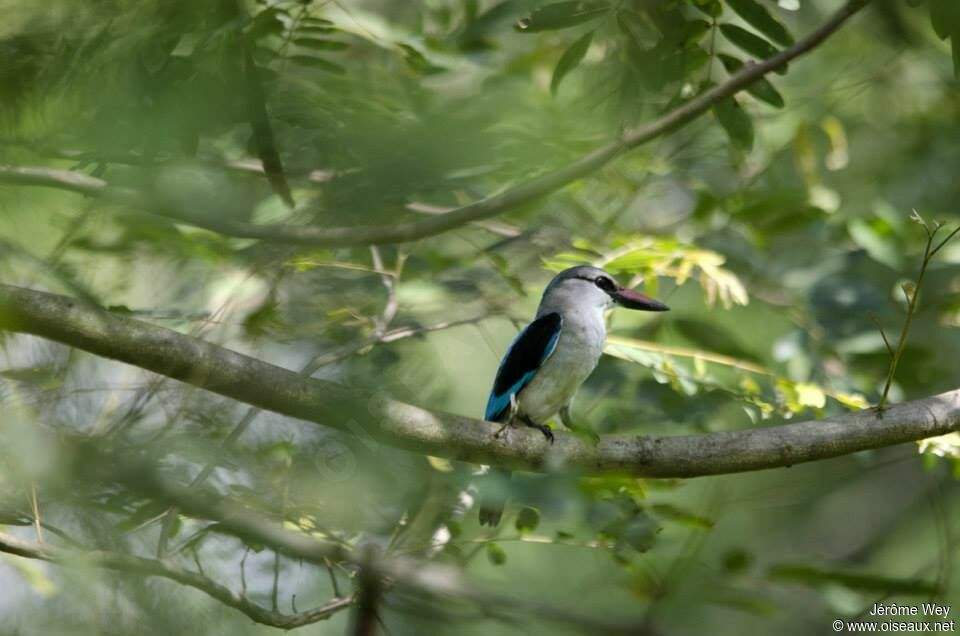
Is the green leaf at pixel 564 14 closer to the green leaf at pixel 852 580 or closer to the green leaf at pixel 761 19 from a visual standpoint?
the green leaf at pixel 761 19

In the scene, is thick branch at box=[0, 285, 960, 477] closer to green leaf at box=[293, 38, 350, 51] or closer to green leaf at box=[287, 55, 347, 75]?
green leaf at box=[287, 55, 347, 75]

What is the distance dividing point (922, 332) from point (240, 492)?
5696mm

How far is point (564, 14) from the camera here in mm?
2863

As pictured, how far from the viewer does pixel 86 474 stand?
1.45m

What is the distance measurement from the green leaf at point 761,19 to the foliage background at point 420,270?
6 centimetres

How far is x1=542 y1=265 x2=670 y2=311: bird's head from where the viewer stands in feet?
13.7

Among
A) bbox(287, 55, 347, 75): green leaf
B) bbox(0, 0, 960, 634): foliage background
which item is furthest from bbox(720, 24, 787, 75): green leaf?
bbox(287, 55, 347, 75): green leaf

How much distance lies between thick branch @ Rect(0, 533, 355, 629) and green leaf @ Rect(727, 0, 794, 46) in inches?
82.2

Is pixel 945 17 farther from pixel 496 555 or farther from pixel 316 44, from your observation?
pixel 496 555

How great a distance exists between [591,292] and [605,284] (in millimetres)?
101

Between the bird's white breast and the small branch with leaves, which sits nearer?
the small branch with leaves

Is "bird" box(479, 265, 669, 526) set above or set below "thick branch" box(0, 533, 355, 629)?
below

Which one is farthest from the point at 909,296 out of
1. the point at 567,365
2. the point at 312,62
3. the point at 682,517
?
the point at 312,62

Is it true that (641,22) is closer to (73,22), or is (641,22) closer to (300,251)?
(300,251)
